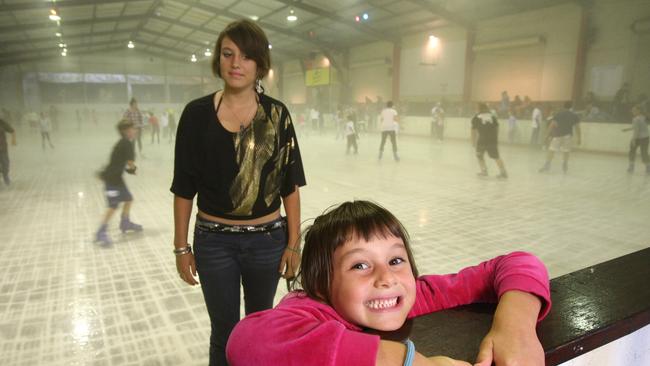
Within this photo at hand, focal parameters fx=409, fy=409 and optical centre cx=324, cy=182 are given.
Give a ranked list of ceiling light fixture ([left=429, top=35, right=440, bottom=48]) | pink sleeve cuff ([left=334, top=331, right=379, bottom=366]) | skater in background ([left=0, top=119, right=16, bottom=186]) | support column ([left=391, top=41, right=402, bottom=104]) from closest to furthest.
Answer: pink sleeve cuff ([left=334, top=331, right=379, bottom=366]) → skater in background ([left=0, top=119, right=16, bottom=186]) → ceiling light fixture ([left=429, top=35, right=440, bottom=48]) → support column ([left=391, top=41, right=402, bottom=104])

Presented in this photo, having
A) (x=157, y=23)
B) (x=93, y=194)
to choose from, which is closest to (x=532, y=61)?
(x=93, y=194)

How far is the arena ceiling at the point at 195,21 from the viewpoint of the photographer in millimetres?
13570

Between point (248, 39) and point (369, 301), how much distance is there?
37.5 inches

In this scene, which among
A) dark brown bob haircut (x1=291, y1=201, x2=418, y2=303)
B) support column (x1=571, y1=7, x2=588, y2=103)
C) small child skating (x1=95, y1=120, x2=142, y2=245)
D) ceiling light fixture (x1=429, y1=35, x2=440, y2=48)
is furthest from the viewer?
ceiling light fixture (x1=429, y1=35, x2=440, y2=48)

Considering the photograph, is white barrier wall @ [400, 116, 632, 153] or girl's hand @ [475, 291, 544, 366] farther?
white barrier wall @ [400, 116, 632, 153]

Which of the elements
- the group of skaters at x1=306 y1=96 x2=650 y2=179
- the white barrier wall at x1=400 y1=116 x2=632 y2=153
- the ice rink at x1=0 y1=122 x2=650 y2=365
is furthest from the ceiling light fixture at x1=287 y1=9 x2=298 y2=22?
the ice rink at x1=0 y1=122 x2=650 y2=365

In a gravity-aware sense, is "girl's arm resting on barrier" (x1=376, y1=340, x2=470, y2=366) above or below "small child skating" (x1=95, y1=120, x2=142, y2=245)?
above

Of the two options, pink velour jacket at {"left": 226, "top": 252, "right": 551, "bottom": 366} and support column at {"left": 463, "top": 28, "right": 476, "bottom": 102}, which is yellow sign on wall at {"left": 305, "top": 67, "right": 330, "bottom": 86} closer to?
support column at {"left": 463, "top": 28, "right": 476, "bottom": 102}

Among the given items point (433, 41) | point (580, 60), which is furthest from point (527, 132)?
point (433, 41)

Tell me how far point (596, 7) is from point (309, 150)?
935cm

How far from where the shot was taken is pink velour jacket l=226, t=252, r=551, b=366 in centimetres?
55

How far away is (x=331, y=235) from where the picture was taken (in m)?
0.80

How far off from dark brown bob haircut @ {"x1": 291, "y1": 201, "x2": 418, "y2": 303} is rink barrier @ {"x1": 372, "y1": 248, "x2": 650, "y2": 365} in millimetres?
161

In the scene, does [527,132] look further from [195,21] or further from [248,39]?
[248,39]
